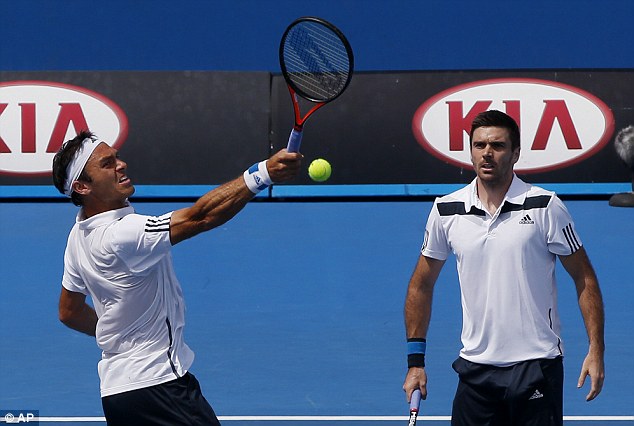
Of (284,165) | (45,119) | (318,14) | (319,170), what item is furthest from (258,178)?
(318,14)

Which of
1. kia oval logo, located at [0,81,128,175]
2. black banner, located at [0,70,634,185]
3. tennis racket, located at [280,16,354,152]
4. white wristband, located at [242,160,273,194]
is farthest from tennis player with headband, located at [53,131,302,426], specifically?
kia oval logo, located at [0,81,128,175]

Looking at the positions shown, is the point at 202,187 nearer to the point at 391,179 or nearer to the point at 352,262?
the point at 391,179

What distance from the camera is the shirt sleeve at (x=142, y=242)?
4668 millimetres

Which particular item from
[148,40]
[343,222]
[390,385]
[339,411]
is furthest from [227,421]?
[148,40]

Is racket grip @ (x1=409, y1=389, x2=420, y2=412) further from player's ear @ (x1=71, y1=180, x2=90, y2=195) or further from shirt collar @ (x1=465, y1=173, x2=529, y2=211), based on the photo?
player's ear @ (x1=71, y1=180, x2=90, y2=195)

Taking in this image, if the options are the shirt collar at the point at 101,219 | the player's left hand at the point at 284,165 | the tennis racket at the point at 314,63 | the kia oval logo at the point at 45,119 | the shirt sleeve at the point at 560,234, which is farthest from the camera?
the kia oval logo at the point at 45,119

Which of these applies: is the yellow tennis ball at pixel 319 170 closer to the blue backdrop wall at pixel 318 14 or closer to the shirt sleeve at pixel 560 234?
the blue backdrop wall at pixel 318 14

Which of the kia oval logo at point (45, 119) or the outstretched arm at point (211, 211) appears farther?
the kia oval logo at point (45, 119)

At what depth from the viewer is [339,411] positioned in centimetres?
736

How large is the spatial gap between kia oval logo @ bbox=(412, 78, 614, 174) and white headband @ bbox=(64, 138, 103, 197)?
1004cm

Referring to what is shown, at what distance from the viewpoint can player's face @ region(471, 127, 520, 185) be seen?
200 inches

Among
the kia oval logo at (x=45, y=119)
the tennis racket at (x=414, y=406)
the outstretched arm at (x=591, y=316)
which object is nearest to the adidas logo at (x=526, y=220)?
the outstretched arm at (x=591, y=316)

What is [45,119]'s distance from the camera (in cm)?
1484

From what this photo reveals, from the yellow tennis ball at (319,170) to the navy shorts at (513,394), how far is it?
939 centimetres
